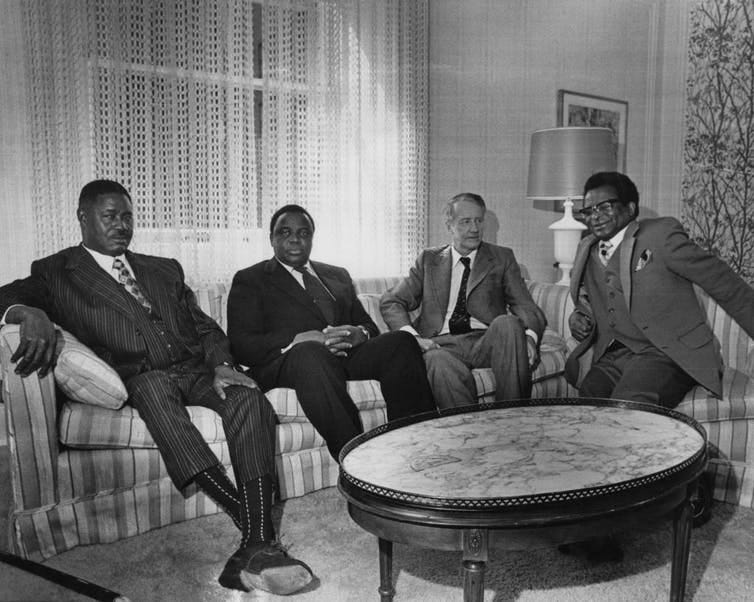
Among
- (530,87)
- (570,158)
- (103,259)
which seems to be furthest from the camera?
(530,87)

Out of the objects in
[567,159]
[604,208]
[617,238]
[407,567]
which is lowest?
[407,567]

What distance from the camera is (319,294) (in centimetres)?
326

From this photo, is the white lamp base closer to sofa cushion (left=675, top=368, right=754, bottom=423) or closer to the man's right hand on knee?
sofa cushion (left=675, top=368, right=754, bottom=423)

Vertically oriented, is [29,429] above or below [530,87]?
below

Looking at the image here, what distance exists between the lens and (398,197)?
170 inches

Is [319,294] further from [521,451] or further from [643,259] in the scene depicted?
[521,451]

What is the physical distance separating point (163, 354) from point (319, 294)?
0.81m

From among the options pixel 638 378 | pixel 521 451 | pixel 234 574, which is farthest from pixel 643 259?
pixel 234 574

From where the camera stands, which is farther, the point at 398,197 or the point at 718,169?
the point at 718,169

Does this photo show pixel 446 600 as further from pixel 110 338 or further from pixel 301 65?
pixel 301 65

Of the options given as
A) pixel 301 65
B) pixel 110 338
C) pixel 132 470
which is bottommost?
pixel 132 470

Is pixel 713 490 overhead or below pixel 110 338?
below

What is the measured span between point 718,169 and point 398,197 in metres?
2.46

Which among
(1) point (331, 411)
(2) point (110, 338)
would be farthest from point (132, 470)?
(1) point (331, 411)
